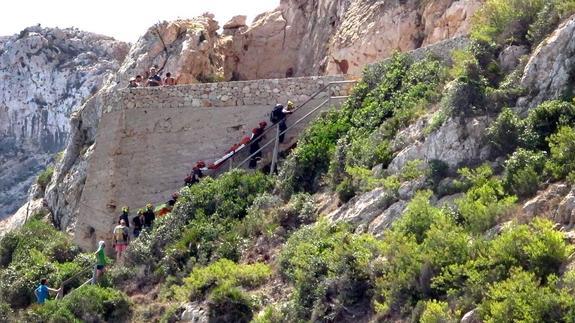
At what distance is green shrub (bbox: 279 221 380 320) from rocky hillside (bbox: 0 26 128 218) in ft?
105

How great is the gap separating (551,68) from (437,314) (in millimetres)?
5793

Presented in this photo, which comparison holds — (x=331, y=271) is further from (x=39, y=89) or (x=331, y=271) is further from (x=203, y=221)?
(x=39, y=89)

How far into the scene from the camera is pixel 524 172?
17.2 m

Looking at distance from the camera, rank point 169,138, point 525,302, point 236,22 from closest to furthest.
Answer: point 525,302 < point 169,138 < point 236,22

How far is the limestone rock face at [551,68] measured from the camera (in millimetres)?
18781

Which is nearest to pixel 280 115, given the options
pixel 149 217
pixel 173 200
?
pixel 173 200

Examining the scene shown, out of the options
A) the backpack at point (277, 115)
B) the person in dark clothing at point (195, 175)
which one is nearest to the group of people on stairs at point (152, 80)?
the person in dark clothing at point (195, 175)

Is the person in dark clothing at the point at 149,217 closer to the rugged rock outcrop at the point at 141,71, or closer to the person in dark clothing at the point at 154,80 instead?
the rugged rock outcrop at the point at 141,71

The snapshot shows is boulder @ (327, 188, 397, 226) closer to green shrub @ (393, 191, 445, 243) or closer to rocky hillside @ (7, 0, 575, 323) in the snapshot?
rocky hillside @ (7, 0, 575, 323)

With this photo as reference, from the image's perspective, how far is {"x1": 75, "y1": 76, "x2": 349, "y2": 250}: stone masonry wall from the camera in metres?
26.4

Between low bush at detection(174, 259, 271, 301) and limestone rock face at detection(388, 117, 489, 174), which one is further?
low bush at detection(174, 259, 271, 301)

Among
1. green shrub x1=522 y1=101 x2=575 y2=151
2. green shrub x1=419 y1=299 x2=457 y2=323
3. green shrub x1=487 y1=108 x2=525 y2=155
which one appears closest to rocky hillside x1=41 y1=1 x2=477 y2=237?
green shrub x1=487 y1=108 x2=525 y2=155

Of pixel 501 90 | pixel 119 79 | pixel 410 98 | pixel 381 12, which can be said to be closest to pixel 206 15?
pixel 119 79

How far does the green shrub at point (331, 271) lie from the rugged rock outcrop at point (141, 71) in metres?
9.38
